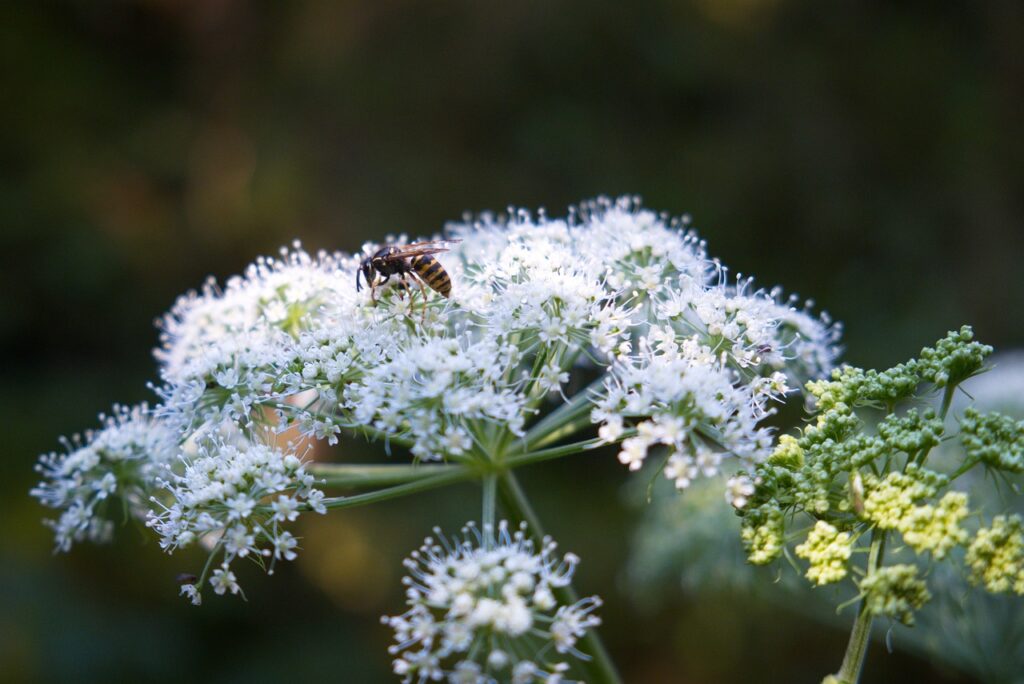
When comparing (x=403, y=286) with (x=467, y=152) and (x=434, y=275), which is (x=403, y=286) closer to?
(x=434, y=275)

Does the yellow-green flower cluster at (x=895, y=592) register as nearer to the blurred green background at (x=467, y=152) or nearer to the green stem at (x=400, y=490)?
the green stem at (x=400, y=490)

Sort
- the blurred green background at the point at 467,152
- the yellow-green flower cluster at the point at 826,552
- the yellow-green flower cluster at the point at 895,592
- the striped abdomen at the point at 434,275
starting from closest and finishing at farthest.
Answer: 1. the yellow-green flower cluster at the point at 895,592
2. the yellow-green flower cluster at the point at 826,552
3. the striped abdomen at the point at 434,275
4. the blurred green background at the point at 467,152

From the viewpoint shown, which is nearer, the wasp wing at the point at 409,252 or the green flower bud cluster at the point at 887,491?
the green flower bud cluster at the point at 887,491

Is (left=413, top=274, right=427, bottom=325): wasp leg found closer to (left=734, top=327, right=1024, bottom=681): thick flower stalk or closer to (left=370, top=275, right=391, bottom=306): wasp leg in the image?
(left=370, top=275, right=391, bottom=306): wasp leg

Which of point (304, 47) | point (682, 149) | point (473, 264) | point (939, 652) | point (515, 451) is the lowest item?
point (939, 652)

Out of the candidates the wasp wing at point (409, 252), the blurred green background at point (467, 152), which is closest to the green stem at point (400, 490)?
the wasp wing at point (409, 252)

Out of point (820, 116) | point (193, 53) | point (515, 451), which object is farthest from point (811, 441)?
point (193, 53)

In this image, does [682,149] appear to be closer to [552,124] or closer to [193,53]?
[552,124]
